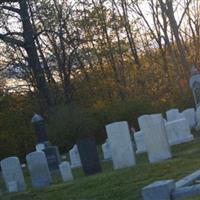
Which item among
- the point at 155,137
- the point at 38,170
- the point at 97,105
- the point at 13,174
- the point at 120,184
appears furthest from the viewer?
the point at 97,105

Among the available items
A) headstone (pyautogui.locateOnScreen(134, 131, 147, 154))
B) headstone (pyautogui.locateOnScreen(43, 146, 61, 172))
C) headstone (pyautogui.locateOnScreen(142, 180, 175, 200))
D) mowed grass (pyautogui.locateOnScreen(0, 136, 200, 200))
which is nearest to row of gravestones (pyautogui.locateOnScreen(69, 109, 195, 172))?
mowed grass (pyautogui.locateOnScreen(0, 136, 200, 200))

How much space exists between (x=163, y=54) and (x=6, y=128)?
1891cm

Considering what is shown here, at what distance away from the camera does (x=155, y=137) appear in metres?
15.6

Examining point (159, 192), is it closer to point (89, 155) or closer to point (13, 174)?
point (89, 155)

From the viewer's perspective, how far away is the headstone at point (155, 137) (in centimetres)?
1554

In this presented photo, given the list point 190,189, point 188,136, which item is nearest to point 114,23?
point 188,136

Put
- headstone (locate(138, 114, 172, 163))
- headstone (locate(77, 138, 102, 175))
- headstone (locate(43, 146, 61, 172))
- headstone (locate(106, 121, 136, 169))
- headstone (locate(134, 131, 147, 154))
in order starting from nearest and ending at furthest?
headstone (locate(138, 114, 172, 163))
headstone (locate(106, 121, 136, 169))
headstone (locate(77, 138, 102, 175))
headstone (locate(134, 131, 147, 154))
headstone (locate(43, 146, 61, 172))

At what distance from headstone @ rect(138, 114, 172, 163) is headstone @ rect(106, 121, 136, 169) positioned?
533mm

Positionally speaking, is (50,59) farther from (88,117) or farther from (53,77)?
(88,117)

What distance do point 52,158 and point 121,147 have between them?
7528 mm

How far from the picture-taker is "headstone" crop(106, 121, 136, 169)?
15.9 m

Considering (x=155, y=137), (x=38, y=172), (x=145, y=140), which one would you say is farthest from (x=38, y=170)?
(x=155, y=137)

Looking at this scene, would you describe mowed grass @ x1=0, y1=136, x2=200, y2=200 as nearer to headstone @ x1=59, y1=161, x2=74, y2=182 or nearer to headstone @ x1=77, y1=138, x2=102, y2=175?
headstone @ x1=59, y1=161, x2=74, y2=182

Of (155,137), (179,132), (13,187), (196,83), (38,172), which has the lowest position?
(13,187)
